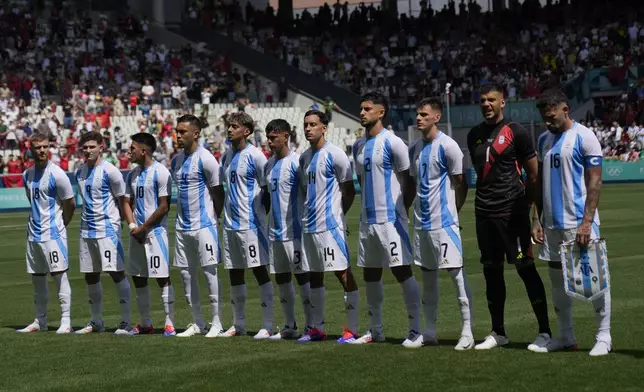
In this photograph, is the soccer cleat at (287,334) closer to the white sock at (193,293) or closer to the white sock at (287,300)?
the white sock at (287,300)

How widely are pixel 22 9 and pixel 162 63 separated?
249 inches

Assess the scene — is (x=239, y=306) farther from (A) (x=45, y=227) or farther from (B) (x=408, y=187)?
(A) (x=45, y=227)

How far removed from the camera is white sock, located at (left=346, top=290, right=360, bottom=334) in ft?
37.1

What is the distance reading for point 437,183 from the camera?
10.7 m

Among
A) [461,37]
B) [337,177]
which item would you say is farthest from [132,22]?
[337,177]

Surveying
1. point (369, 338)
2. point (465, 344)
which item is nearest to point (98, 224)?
point (369, 338)

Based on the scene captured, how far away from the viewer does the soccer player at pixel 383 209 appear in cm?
1099

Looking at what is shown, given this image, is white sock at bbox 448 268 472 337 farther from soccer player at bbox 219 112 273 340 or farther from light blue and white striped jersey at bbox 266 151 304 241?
soccer player at bbox 219 112 273 340

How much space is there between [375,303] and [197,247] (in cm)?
233

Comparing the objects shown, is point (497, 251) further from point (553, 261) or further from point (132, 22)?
point (132, 22)

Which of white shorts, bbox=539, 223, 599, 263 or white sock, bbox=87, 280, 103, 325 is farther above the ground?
white shorts, bbox=539, 223, 599, 263

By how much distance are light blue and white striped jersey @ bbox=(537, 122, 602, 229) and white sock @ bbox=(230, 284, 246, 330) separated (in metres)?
3.64

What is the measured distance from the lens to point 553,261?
10.2 metres

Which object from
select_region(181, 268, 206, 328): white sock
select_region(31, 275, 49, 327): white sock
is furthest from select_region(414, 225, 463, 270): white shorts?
select_region(31, 275, 49, 327): white sock
